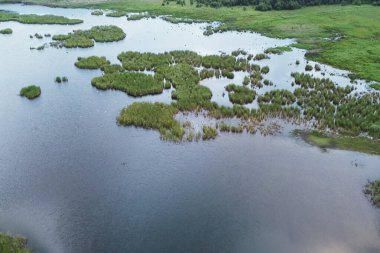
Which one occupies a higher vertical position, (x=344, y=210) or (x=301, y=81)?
(x=301, y=81)

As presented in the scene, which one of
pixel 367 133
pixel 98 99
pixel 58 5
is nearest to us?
pixel 367 133

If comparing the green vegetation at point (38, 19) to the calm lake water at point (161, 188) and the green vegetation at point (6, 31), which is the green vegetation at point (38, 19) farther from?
the calm lake water at point (161, 188)

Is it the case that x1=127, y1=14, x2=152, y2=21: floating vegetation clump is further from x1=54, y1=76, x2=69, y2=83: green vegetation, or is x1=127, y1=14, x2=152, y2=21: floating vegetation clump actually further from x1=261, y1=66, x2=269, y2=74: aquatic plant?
x1=261, y1=66, x2=269, y2=74: aquatic plant

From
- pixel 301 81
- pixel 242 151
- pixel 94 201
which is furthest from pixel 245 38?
pixel 94 201

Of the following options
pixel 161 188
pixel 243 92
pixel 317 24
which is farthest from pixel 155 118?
pixel 317 24

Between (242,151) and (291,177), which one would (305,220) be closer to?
(291,177)

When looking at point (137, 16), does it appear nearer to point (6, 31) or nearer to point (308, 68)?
point (6, 31)

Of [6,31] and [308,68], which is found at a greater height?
[6,31]

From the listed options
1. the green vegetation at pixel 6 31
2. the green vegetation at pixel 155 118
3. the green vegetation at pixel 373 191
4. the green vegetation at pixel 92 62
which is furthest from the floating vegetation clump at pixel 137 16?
the green vegetation at pixel 373 191
